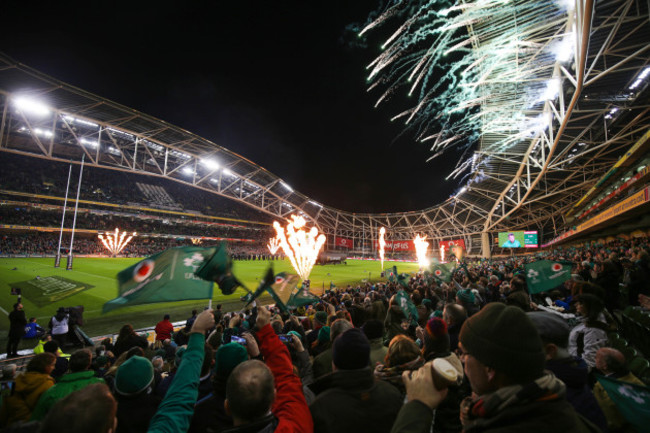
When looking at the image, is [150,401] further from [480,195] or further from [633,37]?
[480,195]

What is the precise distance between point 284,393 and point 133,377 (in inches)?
50.6

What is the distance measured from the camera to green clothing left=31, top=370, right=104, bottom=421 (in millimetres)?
A: 2379

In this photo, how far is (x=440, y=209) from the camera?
5244cm

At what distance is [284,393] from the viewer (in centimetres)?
175

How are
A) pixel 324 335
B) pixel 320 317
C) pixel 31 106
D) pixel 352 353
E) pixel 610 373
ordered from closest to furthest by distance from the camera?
pixel 352 353
pixel 610 373
pixel 324 335
pixel 320 317
pixel 31 106

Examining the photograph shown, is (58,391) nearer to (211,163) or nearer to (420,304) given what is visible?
(420,304)

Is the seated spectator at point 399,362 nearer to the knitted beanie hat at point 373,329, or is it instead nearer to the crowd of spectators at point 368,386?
the crowd of spectators at point 368,386

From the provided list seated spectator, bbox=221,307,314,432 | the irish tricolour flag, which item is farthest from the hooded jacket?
the irish tricolour flag

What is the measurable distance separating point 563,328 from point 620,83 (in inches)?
730

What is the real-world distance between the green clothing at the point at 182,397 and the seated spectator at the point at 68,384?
40.9 inches

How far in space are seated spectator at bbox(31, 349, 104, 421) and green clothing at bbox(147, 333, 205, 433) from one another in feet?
3.41

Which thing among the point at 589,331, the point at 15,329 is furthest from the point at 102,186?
the point at 589,331

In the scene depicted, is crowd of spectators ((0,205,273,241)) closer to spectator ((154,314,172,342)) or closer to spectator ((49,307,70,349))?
spectator ((49,307,70,349))

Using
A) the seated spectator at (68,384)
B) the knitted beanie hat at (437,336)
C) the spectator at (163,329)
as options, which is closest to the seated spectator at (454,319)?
the knitted beanie hat at (437,336)
